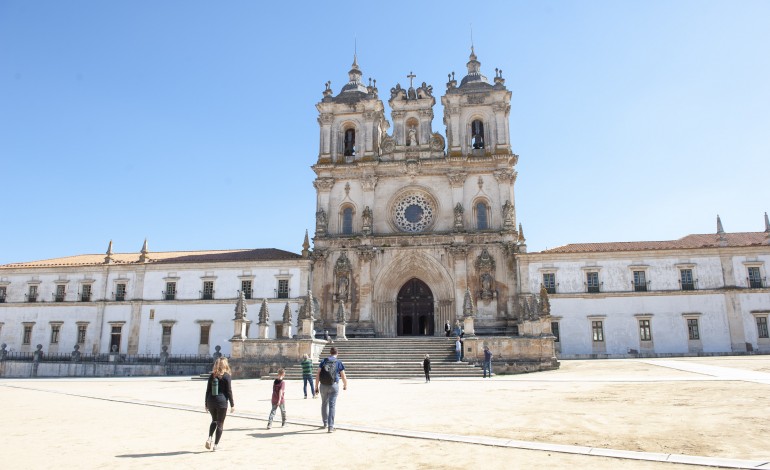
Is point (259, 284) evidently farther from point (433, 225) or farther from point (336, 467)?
point (336, 467)

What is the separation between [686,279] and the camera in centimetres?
3681

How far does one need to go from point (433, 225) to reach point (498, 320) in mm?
8294

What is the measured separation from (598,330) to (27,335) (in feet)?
144

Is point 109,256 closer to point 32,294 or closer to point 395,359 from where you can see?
point 32,294

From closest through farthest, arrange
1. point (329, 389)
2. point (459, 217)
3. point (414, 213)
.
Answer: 1. point (329, 389)
2. point (459, 217)
3. point (414, 213)

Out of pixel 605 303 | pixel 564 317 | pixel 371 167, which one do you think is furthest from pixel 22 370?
pixel 605 303

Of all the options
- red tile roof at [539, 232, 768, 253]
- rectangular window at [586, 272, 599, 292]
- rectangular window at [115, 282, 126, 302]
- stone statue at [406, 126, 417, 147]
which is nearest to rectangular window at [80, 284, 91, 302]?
rectangular window at [115, 282, 126, 302]

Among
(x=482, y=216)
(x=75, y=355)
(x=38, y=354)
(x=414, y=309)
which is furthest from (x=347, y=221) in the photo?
(x=38, y=354)

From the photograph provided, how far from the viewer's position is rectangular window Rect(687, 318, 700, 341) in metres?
35.6

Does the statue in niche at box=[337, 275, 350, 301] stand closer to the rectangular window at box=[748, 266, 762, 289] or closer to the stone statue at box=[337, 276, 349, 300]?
the stone statue at box=[337, 276, 349, 300]

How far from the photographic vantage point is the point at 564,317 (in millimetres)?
36938

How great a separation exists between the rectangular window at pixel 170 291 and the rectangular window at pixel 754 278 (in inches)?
1652

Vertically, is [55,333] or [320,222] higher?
[320,222]

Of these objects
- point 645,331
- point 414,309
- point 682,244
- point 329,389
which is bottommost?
point 329,389
